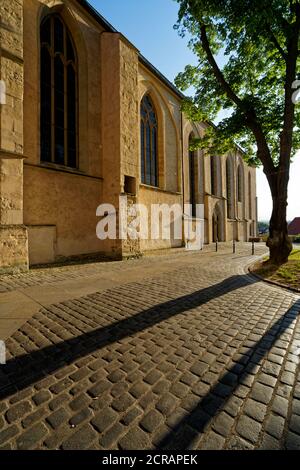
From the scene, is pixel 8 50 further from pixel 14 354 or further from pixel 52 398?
pixel 52 398

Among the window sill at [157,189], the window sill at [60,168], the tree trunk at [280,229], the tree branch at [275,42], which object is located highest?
the tree branch at [275,42]

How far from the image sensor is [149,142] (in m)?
16.6

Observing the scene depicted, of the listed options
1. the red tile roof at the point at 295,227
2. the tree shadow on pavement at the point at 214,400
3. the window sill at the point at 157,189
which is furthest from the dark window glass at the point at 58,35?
the red tile roof at the point at 295,227

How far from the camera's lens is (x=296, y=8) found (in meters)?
8.00

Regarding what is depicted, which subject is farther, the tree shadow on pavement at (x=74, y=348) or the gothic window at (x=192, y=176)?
the gothic window at (x=192, y=176)

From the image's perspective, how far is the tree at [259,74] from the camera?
26.1 feet

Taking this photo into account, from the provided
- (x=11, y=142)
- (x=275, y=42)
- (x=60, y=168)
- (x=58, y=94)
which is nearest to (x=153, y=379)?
(x=11, y=142)

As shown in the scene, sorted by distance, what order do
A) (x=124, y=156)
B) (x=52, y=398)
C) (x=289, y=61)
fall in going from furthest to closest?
(x=124, y=156) → (x=289, y=61) → (x=52, y=398)

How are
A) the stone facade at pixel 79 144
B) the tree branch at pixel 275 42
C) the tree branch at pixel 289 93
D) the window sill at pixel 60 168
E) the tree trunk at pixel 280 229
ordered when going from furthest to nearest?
the window sill at pixel 60 168
the tree trunk at pixel 280 229
the tree branch at pixel 275 42
the tree branch at pixel 289 93
the stone facade at pixel 79 144

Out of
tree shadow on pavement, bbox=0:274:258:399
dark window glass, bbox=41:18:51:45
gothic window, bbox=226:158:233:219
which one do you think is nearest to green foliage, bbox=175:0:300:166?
dark window glass, bbox=41:18:51:45

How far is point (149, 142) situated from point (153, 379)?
54.0 ft

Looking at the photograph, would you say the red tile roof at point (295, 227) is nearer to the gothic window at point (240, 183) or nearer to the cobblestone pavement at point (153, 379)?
the gothic window at point (240, 183)

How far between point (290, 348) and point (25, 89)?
1182 cm

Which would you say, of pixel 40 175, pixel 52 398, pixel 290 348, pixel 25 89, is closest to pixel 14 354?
pixel 52 398
